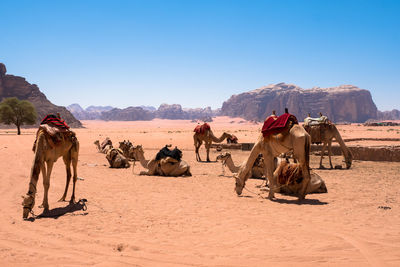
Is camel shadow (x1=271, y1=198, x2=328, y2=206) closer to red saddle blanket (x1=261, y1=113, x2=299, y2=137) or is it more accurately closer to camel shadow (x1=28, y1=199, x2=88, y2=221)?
red saddle blanket (x1=261, y1=113, x2=299, y2=137)

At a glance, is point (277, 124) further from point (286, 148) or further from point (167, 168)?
point (167, 168)

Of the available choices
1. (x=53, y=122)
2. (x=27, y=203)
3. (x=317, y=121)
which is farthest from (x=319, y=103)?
(x=27, y=203)

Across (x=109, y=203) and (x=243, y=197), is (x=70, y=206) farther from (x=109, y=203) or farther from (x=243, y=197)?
(x=243, y=197)

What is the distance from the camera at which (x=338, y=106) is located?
484 feet

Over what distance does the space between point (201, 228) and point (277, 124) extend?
3.91 m

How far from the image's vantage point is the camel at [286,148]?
8.08 meters

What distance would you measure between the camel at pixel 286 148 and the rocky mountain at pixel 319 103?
142480 millimetres

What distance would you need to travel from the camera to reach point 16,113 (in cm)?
5116

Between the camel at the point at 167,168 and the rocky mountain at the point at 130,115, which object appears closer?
the camel at the point at 167,168

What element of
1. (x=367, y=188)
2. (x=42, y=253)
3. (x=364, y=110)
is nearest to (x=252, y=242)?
(x=42, y=253)

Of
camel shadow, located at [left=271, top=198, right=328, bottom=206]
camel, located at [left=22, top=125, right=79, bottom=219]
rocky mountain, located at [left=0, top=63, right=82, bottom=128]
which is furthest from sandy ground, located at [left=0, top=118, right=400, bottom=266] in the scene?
rocky mountain, located at [left=0, top=63, right=82, bottom=128]

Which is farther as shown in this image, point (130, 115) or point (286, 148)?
point (130, 115)

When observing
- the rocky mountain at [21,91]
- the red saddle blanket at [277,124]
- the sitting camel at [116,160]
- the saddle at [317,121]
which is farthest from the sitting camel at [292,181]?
the rocky mountain at [21,91]

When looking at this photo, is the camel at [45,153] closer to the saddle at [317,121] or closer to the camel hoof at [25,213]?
the camel hoof at [25,213]
